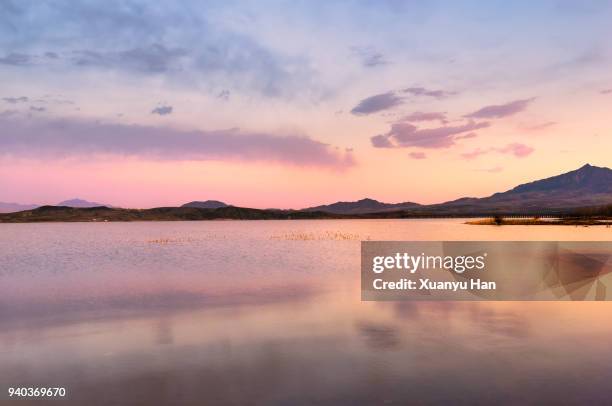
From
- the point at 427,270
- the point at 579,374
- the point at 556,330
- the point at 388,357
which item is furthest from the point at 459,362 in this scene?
the point at 427,270

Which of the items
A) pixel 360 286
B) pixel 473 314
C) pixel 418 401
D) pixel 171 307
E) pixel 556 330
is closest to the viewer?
pixel 418 401

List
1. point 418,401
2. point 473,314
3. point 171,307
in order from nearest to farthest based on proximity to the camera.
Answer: point 418,401 → point 473,314 → point 171,307

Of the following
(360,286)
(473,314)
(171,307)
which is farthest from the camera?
(360,286)

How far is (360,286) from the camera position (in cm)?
3591

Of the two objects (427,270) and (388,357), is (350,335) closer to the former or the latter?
(388,357)

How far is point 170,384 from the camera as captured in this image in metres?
14.5

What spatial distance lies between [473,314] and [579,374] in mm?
9664

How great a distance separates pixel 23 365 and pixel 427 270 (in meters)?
34.8

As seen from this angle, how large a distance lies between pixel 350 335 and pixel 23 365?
12512 millimetres

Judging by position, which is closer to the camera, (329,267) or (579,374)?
(579,374)

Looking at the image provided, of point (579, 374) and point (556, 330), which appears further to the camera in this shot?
point (556, 330)

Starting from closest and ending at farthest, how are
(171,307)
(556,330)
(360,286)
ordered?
(556,330) → (171,307) → (360,286)

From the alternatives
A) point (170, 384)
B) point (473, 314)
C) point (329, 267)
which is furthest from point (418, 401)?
point (329, 267)

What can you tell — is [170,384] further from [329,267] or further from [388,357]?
[329,267]
